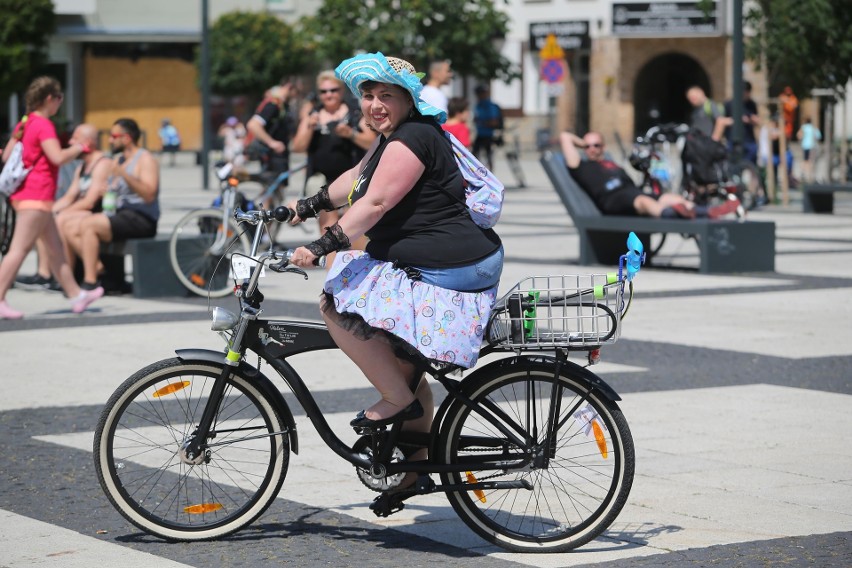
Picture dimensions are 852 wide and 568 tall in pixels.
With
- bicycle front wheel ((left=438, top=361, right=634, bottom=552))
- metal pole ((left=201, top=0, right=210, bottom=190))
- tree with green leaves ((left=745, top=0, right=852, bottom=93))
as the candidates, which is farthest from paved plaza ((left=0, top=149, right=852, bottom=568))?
metal pole ((left=201, top=0, right=210, bottom=190))

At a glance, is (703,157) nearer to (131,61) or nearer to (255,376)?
(255,376)

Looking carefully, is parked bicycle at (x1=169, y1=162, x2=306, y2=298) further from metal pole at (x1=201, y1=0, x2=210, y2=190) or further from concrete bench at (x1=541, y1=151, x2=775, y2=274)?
metal pole at (x1=201, y1=0, x2=210, y2=190)

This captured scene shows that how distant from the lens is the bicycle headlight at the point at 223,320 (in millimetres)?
5516

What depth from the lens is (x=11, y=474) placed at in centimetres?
670

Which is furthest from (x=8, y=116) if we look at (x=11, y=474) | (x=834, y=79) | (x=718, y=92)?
(x=11, y=474)

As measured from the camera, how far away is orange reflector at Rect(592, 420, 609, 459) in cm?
541

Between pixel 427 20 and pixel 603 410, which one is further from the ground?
pixel 427 20

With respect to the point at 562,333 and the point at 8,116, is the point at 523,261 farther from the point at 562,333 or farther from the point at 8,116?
the point at 8,116

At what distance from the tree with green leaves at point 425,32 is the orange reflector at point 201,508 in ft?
95.9

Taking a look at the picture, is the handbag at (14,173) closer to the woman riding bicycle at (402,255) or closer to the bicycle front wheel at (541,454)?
the woman riding bicycle at (402,255)

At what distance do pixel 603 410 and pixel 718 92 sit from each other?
173ft

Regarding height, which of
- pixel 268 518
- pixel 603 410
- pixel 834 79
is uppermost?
pixel 834 79

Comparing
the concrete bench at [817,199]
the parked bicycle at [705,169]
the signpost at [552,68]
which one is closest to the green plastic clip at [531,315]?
the parked bicycle at [705,169]

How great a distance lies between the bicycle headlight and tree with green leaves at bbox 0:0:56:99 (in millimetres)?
43566
